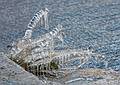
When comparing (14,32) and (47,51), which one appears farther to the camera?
(14,32)

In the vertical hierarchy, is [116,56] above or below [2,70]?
below

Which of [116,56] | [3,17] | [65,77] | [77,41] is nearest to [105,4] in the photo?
[3,17]

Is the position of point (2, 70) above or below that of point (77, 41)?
above

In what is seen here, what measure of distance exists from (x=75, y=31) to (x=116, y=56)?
1343 millimetres

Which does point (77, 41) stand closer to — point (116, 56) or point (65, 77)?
point (116, 56)

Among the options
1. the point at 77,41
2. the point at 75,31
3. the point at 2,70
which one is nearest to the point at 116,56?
the point at 77,41

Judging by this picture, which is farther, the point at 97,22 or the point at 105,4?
the point at 105,4

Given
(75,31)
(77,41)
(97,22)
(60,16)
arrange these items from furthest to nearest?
(60,16) → (97,22) → (75,31) → (77,41)

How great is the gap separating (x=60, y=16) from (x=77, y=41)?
1.58m

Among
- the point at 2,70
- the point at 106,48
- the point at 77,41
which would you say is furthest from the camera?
the point at 77,41

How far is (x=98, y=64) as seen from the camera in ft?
13.7

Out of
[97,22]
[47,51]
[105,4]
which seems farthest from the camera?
[105,4]

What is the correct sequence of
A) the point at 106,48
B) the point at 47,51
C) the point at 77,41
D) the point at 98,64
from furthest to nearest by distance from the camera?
the point at 77,41 → the point at 106,48 → the point at 98,64 → the point at 47,51

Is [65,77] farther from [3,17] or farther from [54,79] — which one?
[3,17]
